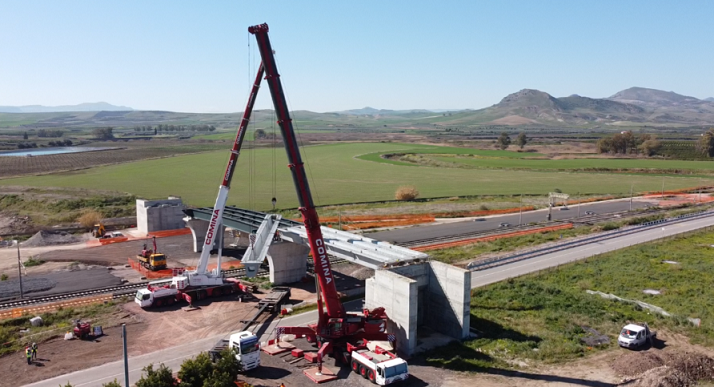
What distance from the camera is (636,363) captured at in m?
28.6

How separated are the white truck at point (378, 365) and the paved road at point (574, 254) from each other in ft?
52.6

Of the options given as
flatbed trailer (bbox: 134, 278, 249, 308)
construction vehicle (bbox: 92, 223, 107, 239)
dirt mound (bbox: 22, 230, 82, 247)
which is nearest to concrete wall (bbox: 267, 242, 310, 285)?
flatbed trailer (bbox: 134, 278, 249, 308)

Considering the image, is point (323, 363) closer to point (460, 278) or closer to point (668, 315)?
point (460, 278)

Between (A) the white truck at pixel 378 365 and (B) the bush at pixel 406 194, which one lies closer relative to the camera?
(A) the white truck at pixel 378 365

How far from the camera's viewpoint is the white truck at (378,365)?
27.1 m

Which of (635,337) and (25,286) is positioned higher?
(635,337)

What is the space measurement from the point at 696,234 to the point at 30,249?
3214 inches

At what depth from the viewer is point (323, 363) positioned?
30781 mm

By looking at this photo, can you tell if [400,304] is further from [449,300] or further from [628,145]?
[628,145]

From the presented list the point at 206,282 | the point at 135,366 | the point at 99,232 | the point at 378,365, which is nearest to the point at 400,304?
the point at 378,365

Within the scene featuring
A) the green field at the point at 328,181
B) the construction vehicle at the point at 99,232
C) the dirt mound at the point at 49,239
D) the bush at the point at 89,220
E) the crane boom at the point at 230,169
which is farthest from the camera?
the green field at the point at 328,181

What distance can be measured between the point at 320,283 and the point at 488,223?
50.3 m

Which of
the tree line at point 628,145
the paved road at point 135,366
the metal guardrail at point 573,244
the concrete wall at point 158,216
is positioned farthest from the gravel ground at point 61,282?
the tree line at point 628,145

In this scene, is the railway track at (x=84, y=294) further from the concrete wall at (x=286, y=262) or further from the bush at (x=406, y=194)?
the bush at (x=406, y=194)
